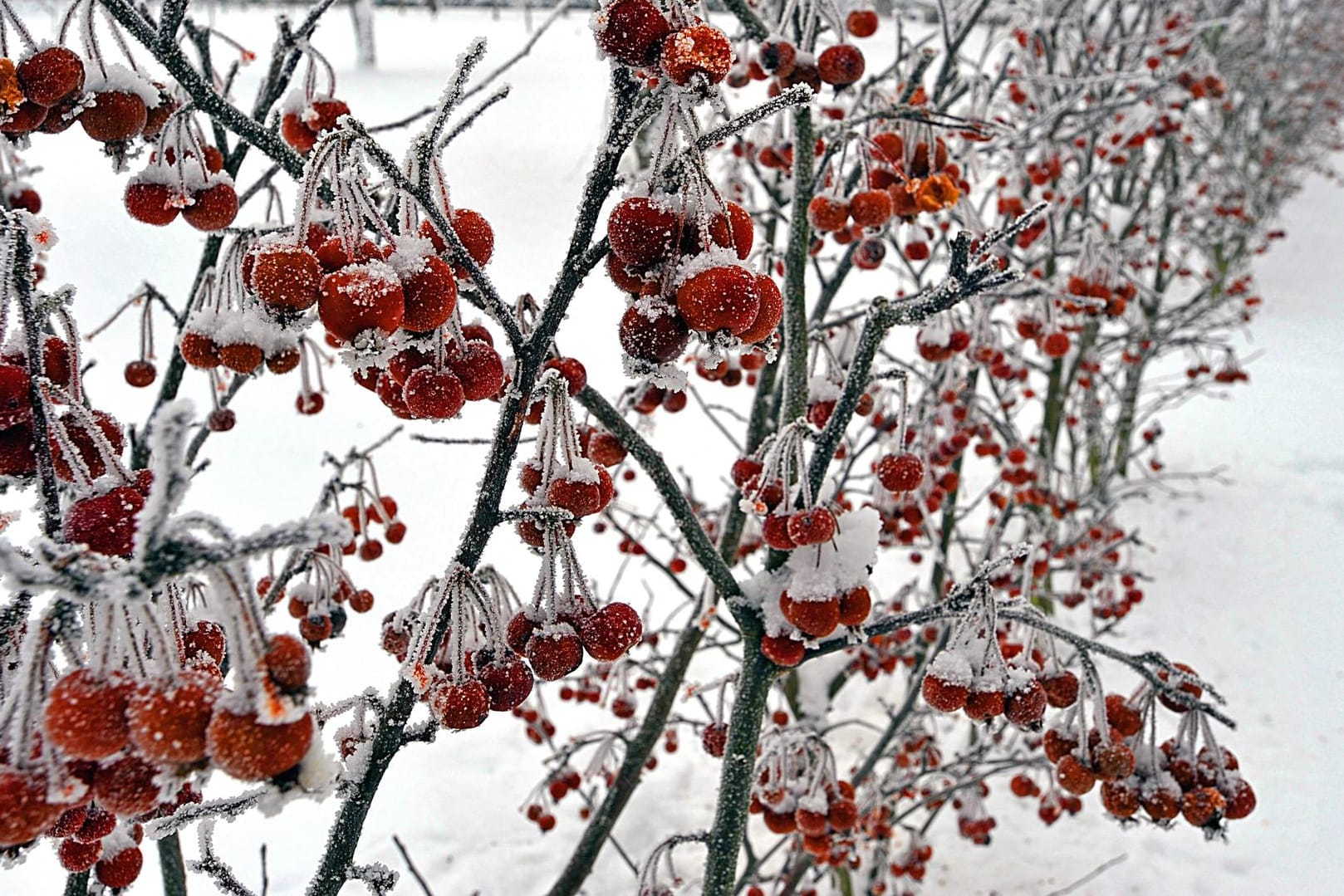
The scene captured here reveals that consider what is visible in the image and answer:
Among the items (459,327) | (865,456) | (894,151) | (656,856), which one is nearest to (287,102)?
(459,327)

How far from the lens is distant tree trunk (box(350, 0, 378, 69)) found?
16.1 m

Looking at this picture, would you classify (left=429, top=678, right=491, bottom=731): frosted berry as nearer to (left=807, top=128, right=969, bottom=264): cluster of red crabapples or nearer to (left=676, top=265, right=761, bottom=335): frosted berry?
(left=676, top=265, right=761, bottom=335): frosted berry

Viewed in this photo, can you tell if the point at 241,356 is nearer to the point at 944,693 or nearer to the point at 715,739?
the point at 944,693

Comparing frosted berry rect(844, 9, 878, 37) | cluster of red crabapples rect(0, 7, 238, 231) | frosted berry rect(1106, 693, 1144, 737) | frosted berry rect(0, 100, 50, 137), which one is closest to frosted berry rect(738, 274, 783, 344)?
cluster of red crabapples rect(0, 7, 238, 231)

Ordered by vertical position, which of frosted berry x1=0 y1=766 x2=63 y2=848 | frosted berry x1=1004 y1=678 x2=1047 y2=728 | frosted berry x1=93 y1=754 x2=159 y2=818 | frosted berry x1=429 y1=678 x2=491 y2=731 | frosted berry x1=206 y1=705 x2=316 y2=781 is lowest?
frosted berry x1=0 y1=766 x2=63 y2=848

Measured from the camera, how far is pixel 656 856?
1810 mm

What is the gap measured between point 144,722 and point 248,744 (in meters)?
0.07

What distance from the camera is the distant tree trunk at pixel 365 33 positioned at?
1611 cm

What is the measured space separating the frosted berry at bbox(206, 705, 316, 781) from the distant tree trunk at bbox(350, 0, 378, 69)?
18241mm

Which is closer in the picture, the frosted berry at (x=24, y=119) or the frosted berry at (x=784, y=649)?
the frosted berry at (x=24, y=119)

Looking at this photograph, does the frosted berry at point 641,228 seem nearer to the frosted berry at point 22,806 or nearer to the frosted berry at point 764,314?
the frosted berry at point 764,314

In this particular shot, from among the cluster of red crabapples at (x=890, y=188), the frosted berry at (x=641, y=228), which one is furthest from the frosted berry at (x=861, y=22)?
the frosted berry at (x=641, y=228)

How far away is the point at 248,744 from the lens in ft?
1.87

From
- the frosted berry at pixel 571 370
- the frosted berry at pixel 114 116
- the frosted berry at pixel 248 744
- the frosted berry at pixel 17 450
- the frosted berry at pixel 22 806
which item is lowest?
the frosted berry at pixel 22 806
